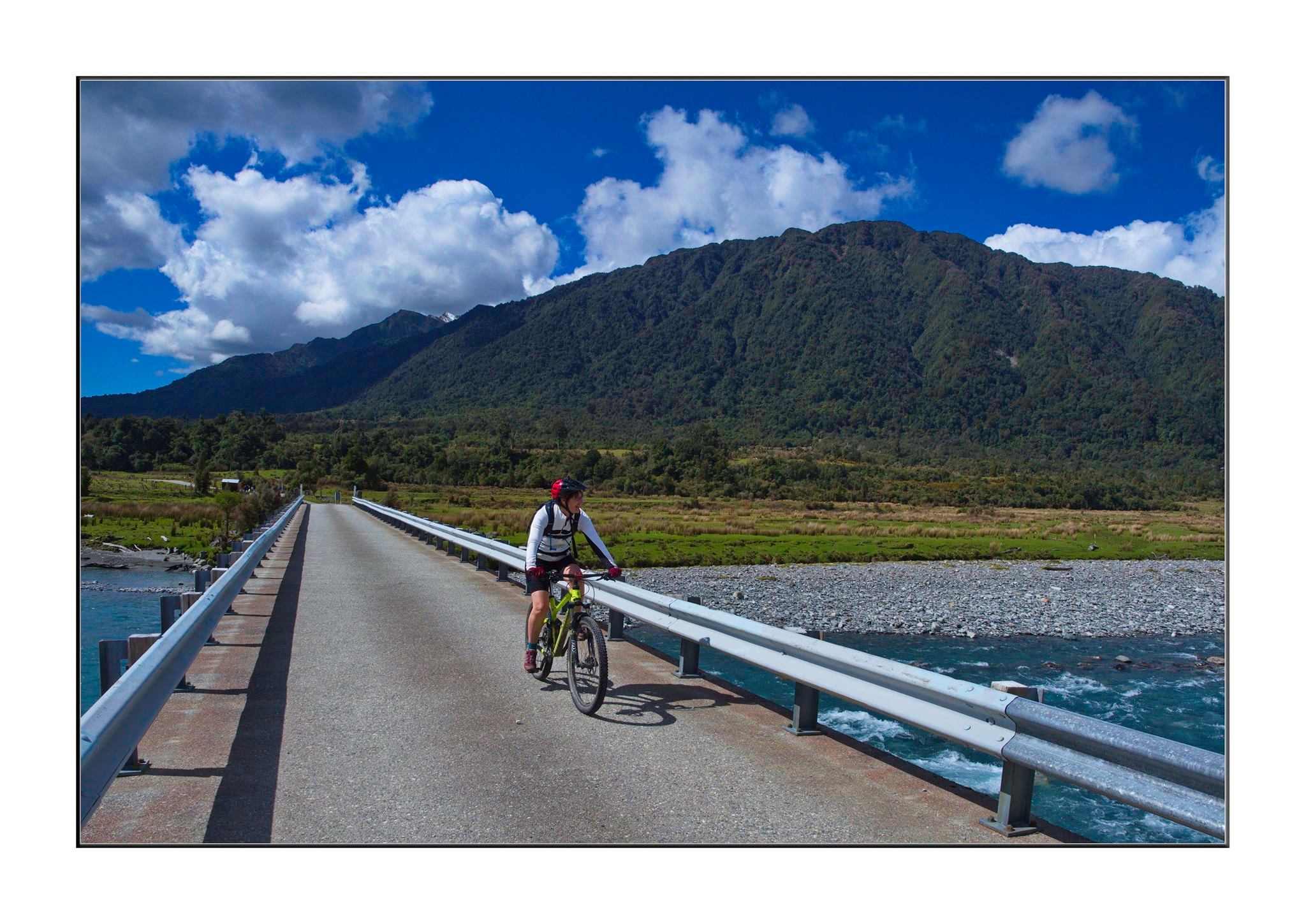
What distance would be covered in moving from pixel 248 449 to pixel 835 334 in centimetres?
12231

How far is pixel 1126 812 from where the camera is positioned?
30.2 ft

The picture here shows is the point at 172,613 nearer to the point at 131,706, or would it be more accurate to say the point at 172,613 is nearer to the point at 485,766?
the point at 131,706

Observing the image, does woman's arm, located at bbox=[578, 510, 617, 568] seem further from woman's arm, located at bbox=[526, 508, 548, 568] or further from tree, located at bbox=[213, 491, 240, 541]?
tree, located at bbox=[213, 491, 240, 541]

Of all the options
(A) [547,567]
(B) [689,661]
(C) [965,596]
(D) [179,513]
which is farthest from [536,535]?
(D) [179,513]

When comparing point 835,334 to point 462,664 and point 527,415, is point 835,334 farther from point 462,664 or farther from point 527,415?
point 462,664

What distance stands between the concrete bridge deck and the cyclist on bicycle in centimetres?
87

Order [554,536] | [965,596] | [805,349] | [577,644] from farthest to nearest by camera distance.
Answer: [805,349] → [965,596] → [554,536] → [577,644]

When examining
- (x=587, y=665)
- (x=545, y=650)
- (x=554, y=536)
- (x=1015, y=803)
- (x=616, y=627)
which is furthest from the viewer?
(x=616, y=627)

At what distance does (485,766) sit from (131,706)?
6.21ft

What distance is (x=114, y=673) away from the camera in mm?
5113

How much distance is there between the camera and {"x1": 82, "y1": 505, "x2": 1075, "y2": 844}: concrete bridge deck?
428 cm

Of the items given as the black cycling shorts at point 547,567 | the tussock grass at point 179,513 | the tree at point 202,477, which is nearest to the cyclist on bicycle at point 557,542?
the black cycling shorts at point 547,567

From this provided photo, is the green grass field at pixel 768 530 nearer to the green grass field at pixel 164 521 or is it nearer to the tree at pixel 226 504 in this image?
the green grass field at pixel 164 521

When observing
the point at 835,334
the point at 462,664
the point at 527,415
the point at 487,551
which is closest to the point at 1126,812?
the point at 462,664
